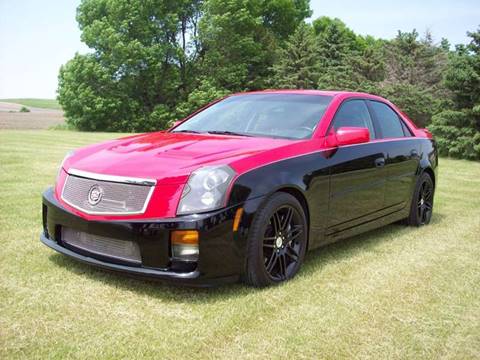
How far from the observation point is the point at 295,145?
425 cm

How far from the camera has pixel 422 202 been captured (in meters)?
6.40

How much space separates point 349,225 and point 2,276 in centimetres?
286

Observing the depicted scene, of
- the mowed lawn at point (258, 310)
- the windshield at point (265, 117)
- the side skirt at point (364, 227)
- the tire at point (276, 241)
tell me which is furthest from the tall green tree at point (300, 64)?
the tire at point (276, 241)

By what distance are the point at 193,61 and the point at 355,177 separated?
37.8 meters

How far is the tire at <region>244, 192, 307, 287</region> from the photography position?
376 cm

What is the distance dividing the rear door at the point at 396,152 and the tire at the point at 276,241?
5.43ft

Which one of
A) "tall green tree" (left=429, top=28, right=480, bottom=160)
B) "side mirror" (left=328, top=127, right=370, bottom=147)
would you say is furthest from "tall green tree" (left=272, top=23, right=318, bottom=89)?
"side mirror" (left=328, top=127, right=370, bottom=147)

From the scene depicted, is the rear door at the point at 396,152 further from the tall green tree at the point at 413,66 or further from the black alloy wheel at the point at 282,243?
the tall green tree at the point at 413,66

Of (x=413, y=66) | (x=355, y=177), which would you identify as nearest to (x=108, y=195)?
(x=355, y=177)

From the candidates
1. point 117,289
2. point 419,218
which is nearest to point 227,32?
point 419,218

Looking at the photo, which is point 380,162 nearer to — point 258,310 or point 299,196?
point 299,196

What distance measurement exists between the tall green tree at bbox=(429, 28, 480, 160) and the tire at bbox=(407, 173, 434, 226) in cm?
1049

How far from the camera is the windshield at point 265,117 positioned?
4656mm

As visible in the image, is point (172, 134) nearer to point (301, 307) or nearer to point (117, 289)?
point (117, 289)
